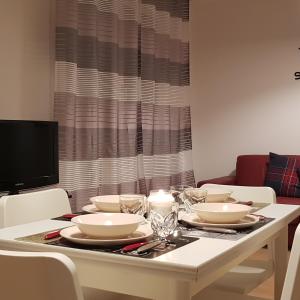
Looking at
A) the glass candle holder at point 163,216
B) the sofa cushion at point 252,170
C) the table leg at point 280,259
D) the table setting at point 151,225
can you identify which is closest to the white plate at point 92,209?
the table setting at point 151,225

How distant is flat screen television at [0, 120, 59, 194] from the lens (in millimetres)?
2934

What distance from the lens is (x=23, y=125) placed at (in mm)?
3029

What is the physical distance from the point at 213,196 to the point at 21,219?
2.71ft

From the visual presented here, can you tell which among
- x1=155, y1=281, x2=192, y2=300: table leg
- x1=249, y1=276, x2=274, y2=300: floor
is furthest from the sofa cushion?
x1=155, y1=281, x2=192, y2=300: table leg

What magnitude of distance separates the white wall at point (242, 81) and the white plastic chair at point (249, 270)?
256 cm

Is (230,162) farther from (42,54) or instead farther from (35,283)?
(35,283)

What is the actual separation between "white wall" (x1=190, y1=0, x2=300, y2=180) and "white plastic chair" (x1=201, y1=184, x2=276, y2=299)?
2561mm

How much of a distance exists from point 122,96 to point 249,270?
2.26m

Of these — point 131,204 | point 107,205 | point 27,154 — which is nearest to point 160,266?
point 131,204

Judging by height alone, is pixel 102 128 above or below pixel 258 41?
below

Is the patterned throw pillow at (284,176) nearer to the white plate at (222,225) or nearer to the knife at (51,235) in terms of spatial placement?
the white plate at (222,225)

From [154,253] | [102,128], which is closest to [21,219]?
[154,253]

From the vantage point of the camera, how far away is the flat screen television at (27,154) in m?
2.93

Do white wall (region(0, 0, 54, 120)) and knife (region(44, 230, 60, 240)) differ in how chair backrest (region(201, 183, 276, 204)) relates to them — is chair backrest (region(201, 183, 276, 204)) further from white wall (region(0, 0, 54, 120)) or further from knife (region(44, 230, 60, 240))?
white wall (region(0, 0, 54, 120))
